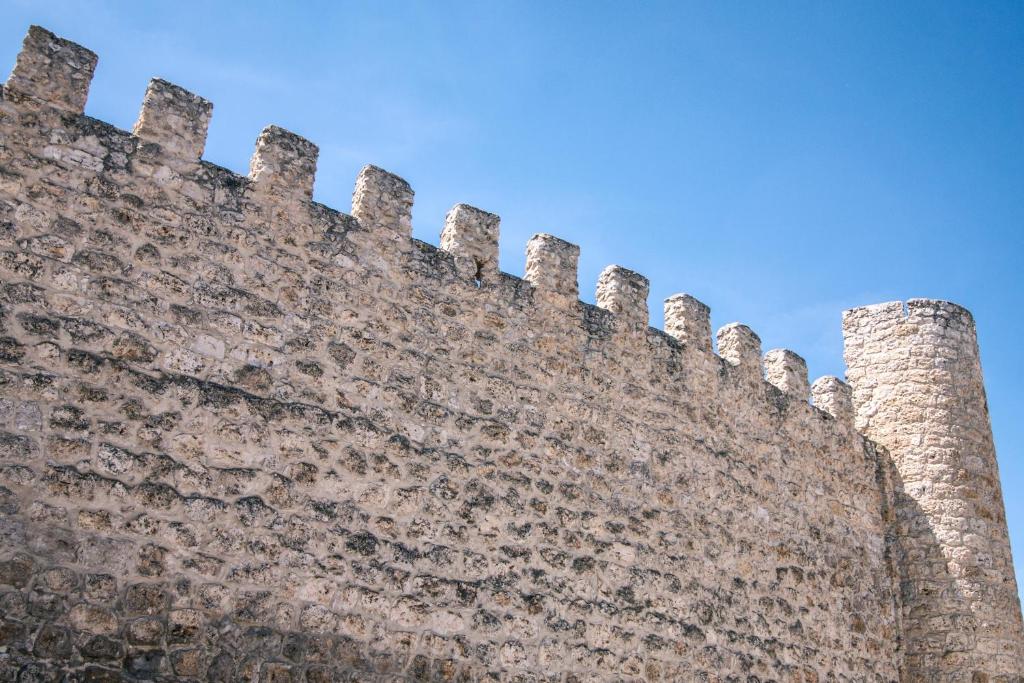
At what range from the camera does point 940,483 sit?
851 centimetres

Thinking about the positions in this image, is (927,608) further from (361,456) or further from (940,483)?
(361,456)

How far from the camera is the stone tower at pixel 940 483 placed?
7.99 m

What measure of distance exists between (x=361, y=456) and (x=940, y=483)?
538cm

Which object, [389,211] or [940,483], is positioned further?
[940,483]

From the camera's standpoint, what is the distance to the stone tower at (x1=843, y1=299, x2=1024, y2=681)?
315 inches

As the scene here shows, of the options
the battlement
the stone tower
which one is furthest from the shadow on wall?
the battlement

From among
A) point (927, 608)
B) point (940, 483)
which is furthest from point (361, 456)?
point (940, 483)

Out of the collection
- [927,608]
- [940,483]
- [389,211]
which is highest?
[389,211]

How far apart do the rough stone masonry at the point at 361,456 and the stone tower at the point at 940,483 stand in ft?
0.19

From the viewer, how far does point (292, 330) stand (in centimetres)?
551

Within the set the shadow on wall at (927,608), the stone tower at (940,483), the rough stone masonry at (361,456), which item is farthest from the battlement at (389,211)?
the shadow on wall at (927,608)

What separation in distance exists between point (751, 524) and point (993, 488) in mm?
2806

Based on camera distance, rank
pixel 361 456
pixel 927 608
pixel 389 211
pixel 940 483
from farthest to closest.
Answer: pixel 940 483, pixel 927 608, pixel 389 211, pixel 361 456

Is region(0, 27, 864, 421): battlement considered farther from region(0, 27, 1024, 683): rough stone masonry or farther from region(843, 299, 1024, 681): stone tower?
region(843, 299, 1024, 681): stone tower
